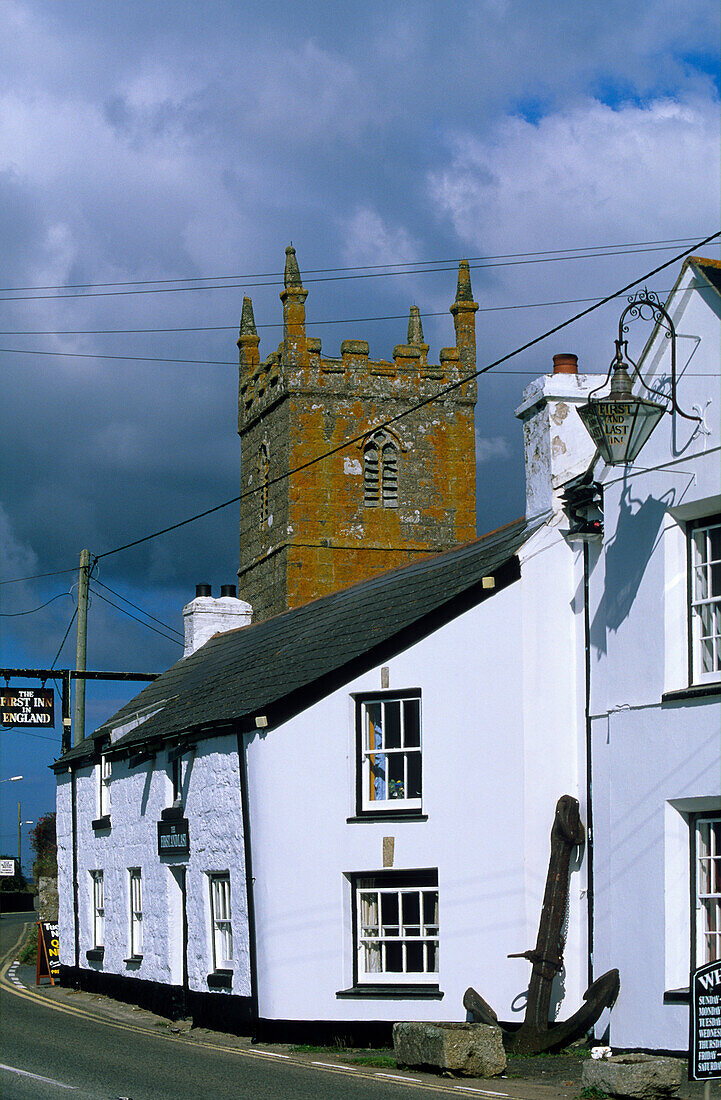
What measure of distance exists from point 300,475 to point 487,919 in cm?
3551

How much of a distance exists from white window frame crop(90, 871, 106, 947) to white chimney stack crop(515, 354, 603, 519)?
12404 millimetres

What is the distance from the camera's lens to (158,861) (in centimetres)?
2198

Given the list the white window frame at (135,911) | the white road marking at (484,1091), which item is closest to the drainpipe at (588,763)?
the white road marking at (484,1091)

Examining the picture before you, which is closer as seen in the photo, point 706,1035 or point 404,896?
point 706,1035

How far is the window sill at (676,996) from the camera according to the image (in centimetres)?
1360

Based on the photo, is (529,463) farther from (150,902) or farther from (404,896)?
(150,902)

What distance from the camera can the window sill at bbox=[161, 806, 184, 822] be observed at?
2091cm

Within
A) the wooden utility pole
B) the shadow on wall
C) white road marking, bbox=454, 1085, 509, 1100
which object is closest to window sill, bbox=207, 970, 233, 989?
white road marking, bbox=454, 1085, 509, 1100

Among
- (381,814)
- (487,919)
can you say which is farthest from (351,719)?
(487,919)

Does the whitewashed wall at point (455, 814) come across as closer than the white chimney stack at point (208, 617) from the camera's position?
Yes

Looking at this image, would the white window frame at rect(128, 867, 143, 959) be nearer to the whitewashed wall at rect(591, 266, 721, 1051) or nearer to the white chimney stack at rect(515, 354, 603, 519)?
the white chimney stack at rect(515, 354, 603, 519)

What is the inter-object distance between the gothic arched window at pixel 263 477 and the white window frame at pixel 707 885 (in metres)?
41.2

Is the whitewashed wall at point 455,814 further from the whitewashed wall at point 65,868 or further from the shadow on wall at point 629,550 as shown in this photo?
the whitewashed wall at point 65,868

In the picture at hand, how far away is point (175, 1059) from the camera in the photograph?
1505cm
